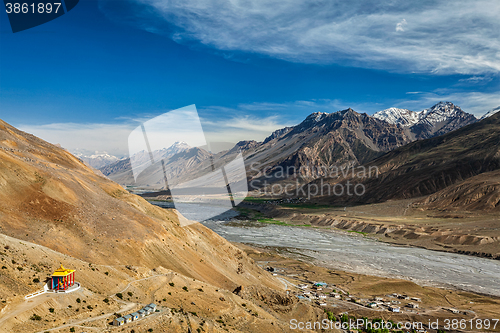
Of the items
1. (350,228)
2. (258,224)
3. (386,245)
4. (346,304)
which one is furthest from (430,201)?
(346,304)

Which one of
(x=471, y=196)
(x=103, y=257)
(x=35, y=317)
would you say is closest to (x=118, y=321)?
(x=35, y=317)

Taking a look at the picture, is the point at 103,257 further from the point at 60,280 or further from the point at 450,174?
the point at 450,174

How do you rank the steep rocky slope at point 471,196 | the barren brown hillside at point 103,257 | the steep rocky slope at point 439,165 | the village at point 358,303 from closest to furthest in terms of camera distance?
the barren brown hillside at point 103,257, the village at point 358,303, the steep rocky slope at point 471,196, the steep rocky slope at point 439,165

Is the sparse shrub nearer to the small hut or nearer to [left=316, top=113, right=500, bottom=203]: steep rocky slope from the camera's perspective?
the small hut

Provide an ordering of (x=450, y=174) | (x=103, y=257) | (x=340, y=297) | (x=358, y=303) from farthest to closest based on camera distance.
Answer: (x=450, y=174) < (x=340, y=297) < (x=358, y=303) < (x=103, y=257)

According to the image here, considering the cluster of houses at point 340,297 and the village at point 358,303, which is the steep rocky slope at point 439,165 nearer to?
the village at point 358,303

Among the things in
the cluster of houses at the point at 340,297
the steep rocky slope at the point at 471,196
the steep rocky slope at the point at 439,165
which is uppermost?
the steep rocky slope at the point at 439,165

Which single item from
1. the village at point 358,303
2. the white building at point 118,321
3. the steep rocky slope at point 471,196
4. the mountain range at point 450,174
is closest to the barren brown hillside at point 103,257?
the white building at point 118,321

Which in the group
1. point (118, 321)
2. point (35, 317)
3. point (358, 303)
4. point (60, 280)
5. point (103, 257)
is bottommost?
point (358, 303)

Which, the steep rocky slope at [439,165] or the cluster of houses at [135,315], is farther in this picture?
the steep rocky slope at [439,165]

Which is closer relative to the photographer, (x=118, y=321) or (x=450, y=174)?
(x=118, y=321)
